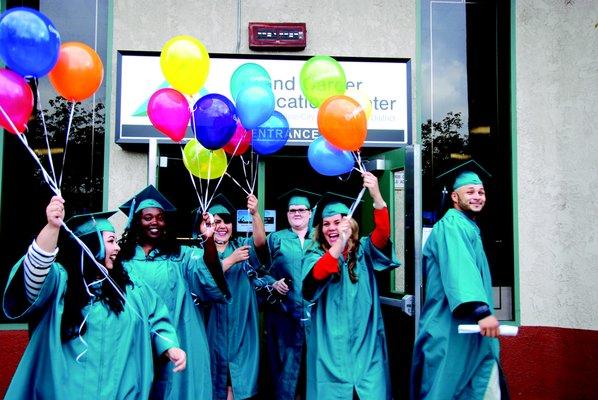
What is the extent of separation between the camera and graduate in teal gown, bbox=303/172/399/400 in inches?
151

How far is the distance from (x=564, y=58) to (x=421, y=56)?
1406 mm

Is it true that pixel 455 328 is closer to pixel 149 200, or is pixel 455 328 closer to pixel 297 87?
pixel 149 200

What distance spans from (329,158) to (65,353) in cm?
220

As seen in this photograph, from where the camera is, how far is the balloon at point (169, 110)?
13.2 feet

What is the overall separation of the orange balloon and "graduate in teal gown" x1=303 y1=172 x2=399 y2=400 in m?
1.80

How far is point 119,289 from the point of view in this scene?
3.11 m

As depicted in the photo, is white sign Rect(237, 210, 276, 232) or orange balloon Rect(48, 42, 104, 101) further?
white sign Rect(237, 210, 276, 232)

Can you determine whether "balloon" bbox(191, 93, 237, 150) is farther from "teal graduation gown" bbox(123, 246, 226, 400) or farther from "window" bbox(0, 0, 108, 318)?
"window" bbox(0, 0, 108, 318)

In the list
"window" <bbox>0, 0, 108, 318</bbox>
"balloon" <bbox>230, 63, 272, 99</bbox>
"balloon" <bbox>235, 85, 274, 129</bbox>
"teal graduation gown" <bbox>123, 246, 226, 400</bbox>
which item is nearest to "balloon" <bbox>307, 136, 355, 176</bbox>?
"balloon" <bbox>235, 85, 274, 129</bbox>

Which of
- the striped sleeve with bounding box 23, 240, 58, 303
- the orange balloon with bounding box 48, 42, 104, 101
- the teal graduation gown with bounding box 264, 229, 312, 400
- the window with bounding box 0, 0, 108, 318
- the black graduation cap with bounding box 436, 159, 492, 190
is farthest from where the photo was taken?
the window with bounding box 0, 0, 108, 318

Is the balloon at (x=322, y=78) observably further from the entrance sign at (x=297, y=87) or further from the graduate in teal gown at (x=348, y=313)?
the entrance sign at (x=297, y=87)

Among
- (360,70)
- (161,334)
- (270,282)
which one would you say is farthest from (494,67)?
(161,334)

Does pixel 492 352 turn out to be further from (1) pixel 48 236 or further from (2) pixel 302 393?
(1) pixel 48 236

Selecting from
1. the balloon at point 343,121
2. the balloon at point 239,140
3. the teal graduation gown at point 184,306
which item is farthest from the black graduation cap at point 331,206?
the teal graduation gown at point 184,306
